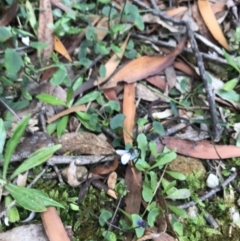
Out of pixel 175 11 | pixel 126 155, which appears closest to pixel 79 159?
pixel 126 155

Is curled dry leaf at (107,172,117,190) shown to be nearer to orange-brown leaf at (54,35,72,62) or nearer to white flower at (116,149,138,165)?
white flower at (116,149,138,165)

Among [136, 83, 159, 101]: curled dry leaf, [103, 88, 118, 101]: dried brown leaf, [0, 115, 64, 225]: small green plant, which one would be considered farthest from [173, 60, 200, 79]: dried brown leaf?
[0, 115, 64, 225]: small green plant

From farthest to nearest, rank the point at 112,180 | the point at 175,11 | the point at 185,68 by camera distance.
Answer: the point at 175,11, the point at 185,68, the point at 112,180

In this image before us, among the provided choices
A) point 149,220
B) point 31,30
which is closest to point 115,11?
point 31,30

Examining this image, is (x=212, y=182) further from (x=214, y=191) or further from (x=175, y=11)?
(x=175, y=11)

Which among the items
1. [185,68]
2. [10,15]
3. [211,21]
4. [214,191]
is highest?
[10,15]

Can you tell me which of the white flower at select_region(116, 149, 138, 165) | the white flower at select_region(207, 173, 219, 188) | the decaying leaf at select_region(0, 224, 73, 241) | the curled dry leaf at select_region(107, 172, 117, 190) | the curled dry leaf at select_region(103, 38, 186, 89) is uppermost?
the curled dry leaf at select_region(103, 38, 186, 89)

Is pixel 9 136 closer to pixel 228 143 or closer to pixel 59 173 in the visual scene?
pixel 59 173
